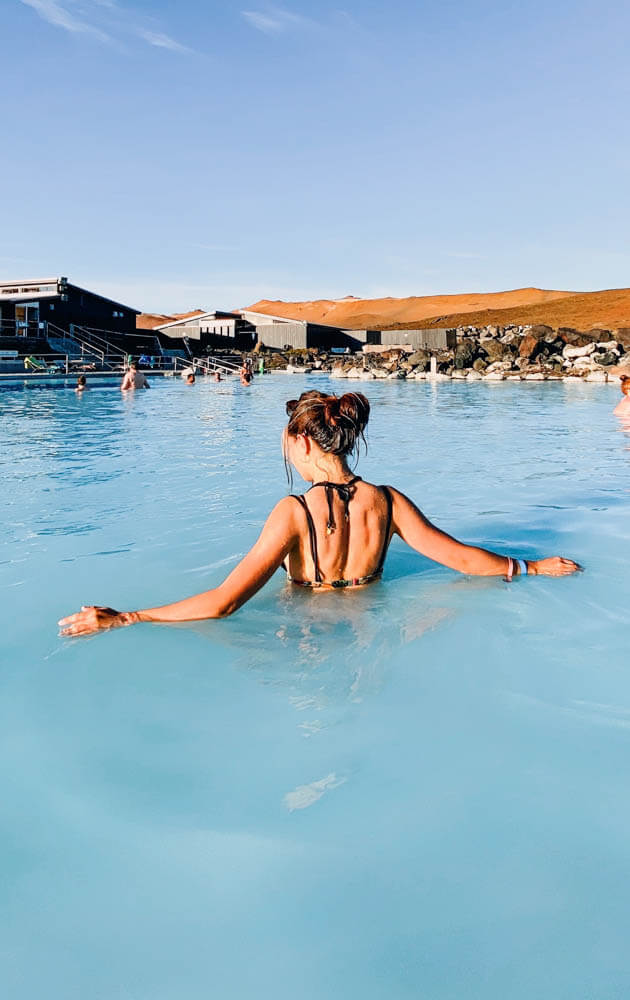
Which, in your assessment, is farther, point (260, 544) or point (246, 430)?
point (246, 430)

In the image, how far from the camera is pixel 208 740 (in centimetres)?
290

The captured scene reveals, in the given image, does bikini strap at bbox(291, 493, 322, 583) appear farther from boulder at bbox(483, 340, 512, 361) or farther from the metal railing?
boulder at bbox(483, 340, 512, 361)

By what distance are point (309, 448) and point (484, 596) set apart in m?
1.63

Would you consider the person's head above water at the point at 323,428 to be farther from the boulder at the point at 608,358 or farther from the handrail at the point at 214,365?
the handrail at the point at 214,365

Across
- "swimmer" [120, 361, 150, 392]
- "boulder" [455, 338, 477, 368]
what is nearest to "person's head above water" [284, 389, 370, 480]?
"swimmer" [120, 361, 150, 392]

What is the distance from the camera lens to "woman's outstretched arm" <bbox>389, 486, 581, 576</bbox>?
3.66m

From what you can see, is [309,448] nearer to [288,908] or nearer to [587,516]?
[288,908]

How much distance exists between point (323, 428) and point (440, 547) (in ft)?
3.12

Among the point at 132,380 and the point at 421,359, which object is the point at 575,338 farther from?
the point at 132,380

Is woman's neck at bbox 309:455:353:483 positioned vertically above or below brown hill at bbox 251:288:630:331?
below

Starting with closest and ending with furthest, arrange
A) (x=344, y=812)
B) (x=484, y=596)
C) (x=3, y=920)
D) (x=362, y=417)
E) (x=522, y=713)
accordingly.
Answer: (x=3, y=920)
(x=344, y=812)
(x=522, y=713)
(x=362, y=417)
(x=484, y=596)

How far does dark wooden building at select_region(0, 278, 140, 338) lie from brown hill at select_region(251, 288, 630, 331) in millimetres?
42102

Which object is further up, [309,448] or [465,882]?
[309,448]

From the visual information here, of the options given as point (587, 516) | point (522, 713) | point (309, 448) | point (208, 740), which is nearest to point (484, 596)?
point (522, 713)
